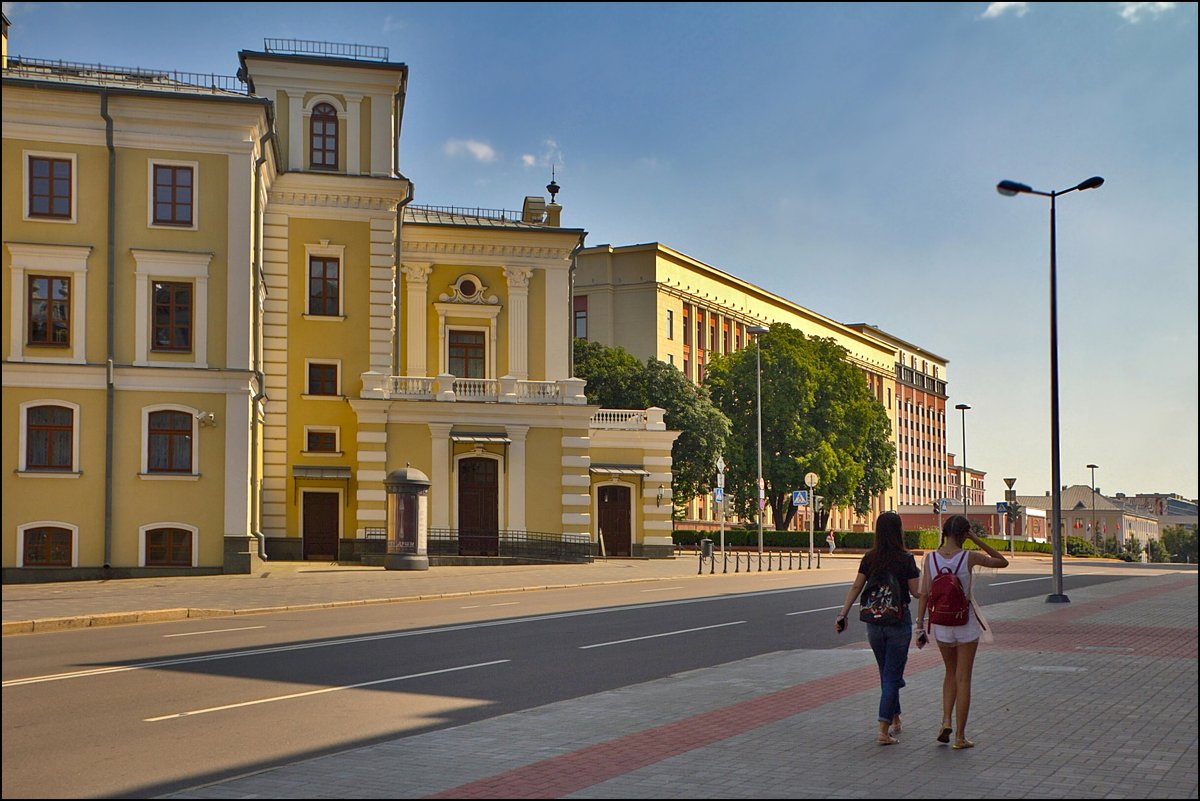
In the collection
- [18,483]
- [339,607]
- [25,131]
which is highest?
[25,131]

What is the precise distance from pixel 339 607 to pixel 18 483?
1150 cm

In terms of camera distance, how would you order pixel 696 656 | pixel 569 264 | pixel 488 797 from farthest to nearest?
pixel 569 264
pixel 696 656
pixel 488 797

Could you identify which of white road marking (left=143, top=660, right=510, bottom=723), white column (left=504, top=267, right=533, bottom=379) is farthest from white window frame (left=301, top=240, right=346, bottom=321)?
white road marking (left=143, top=660, right=510, bottom=723)

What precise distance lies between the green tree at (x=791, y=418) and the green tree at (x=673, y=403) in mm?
4595

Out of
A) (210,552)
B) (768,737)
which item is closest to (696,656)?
(768,737)

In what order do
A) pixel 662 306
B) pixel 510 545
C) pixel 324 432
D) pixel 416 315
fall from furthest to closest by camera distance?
pixel 662 306 → pixel 416 315 → pixel 324 432 → pixel 510 545

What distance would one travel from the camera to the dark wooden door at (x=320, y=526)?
44.8m

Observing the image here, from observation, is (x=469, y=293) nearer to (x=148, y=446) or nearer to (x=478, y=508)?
(x=478, y=508)

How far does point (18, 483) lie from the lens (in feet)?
106

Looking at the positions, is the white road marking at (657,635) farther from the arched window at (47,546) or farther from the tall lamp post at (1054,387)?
the arched window at (47,546)

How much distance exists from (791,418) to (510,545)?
3525 cm

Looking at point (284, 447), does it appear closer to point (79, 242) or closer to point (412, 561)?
point (412, 561)

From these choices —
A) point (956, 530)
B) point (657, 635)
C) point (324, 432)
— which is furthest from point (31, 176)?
point (956, 530)

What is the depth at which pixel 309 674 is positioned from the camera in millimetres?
14430
